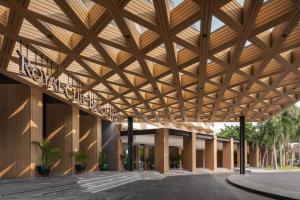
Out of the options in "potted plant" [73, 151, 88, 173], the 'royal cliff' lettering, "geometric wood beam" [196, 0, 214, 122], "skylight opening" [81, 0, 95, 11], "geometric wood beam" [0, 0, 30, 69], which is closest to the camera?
"geometric wood beam" [196, 0, 214, 122]

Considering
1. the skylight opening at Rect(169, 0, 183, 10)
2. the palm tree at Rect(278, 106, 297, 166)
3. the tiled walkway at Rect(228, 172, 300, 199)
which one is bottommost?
the tiled walkway at Rect(228, 172, 300, 199)

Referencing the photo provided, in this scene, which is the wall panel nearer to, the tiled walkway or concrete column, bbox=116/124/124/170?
concrete column, bbox=116/124/124/170

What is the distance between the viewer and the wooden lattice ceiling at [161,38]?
12.2 metres

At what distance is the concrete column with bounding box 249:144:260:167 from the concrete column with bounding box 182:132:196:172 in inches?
1315

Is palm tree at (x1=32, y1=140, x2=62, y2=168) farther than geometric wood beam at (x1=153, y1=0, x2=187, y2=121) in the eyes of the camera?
Yes

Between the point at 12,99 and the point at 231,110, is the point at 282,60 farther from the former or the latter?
the point at 231,110

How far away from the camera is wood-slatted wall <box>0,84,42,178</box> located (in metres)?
24.8

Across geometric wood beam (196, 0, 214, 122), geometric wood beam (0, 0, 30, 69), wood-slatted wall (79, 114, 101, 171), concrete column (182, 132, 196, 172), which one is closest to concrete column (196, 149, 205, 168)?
concrete column (182, 132, 196, 172)

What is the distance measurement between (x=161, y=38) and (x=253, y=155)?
69.6m

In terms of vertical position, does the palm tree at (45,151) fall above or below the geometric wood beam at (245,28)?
below

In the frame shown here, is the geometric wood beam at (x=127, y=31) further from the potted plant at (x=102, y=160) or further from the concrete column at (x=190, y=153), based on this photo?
the concrete column at (x=190, y=153)

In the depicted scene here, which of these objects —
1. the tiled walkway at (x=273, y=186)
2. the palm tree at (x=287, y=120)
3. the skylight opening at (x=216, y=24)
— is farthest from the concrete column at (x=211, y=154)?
the skylight opening at (x=216, y=24)

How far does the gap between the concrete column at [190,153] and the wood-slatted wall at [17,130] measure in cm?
2625

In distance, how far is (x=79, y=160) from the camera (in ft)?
107
